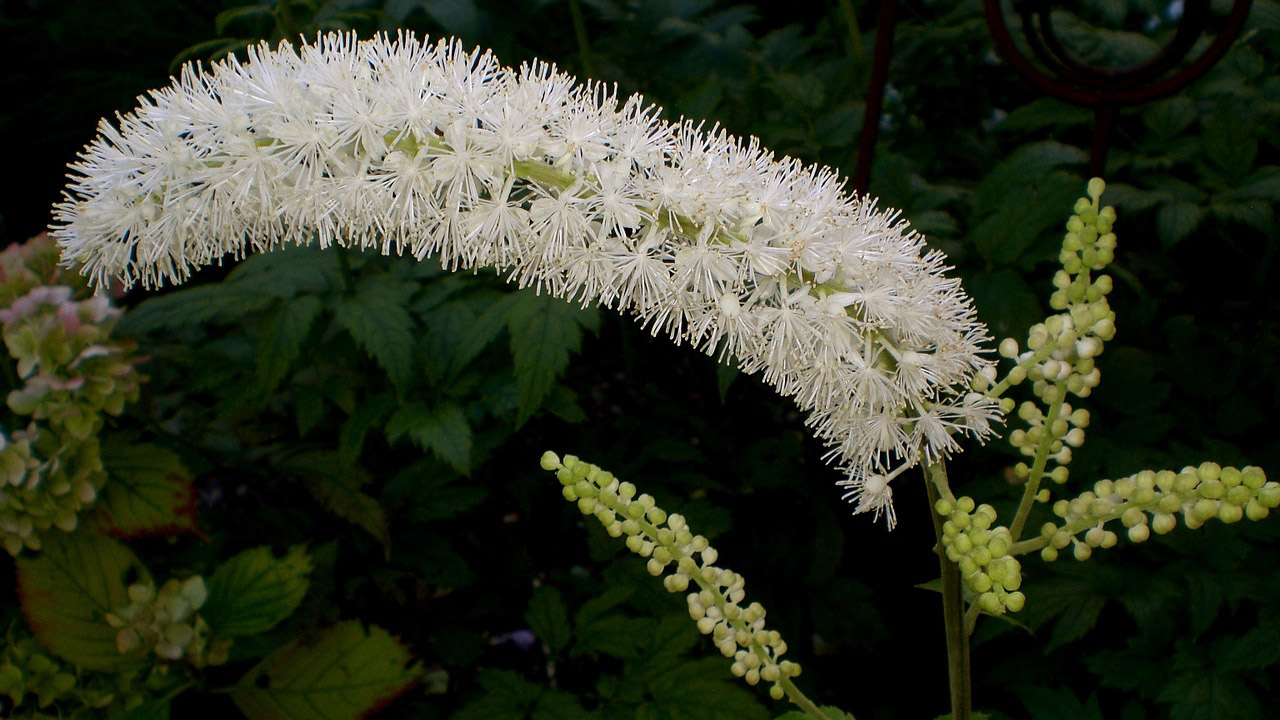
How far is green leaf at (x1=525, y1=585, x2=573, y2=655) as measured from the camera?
1169mm

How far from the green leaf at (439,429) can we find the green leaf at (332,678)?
0.70 ft

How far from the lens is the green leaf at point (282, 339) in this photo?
3.54 feet

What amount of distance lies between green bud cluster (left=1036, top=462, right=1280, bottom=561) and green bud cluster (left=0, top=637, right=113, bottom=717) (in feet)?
3.18

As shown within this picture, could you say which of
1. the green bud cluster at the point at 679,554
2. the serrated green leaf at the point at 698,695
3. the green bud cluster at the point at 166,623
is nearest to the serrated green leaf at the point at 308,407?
the green bud cluster at the point at 166,623

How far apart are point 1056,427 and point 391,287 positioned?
33.5 inches

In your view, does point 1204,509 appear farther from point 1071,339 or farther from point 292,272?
point 292,272

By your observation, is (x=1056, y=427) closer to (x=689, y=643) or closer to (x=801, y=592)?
(x=689, y=643)

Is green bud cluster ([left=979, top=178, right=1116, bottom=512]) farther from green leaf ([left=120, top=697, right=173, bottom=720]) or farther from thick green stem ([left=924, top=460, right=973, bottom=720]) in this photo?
green leaf ([left=120, top=697, right=173, bottom=720])

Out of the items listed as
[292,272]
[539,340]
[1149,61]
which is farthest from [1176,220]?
[292,272]

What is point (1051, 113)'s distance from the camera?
1.32 metres

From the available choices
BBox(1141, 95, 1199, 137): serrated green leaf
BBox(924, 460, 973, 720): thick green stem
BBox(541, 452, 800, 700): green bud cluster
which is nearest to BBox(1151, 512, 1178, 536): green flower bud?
BBox(924, 460, 973, 720): thick green stem

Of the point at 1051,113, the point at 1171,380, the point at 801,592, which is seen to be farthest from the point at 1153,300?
the point at 801,592

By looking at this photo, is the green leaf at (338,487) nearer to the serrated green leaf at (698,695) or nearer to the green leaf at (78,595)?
the green leaf at (78,595)

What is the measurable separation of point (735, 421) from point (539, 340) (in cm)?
55
